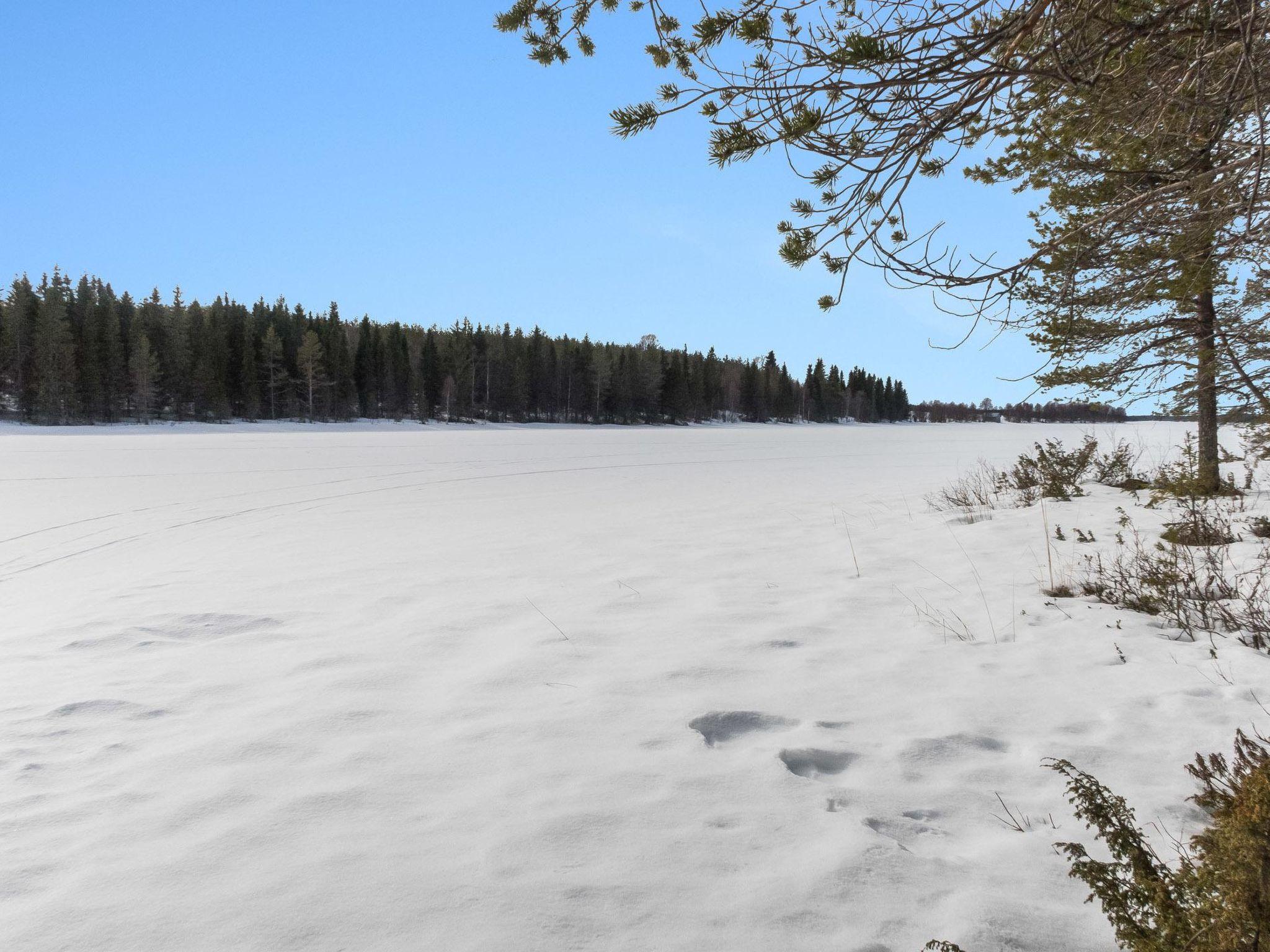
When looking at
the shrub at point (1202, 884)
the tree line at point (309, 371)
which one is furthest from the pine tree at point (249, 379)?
the shrub at point (1202, 884)

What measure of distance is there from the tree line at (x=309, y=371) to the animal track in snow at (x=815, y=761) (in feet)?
197

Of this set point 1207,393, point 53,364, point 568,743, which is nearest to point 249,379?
point 53,364

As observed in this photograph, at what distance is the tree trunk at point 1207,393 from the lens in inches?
319

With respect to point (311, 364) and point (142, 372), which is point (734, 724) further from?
point (311, 364)

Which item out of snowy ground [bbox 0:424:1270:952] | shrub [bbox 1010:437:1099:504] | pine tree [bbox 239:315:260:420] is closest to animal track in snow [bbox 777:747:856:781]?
snowy ground [bbox 0:424:1270:952]

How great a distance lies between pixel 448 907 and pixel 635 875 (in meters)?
0.53

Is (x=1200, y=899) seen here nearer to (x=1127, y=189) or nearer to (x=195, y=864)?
(x=195, y=864)

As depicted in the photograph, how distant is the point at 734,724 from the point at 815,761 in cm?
43

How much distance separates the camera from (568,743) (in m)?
2.97

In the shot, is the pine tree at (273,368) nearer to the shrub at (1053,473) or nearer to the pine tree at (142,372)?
the pine tree at (142,372)

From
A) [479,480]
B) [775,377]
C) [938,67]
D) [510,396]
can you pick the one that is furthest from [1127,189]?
[775,377]

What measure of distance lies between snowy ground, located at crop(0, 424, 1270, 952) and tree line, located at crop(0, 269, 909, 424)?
54.8 metres

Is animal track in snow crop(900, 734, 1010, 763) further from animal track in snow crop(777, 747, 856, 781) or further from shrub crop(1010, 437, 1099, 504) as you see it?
shrub crop(1010, 437, 1099, 504)

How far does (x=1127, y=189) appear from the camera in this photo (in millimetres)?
3314
